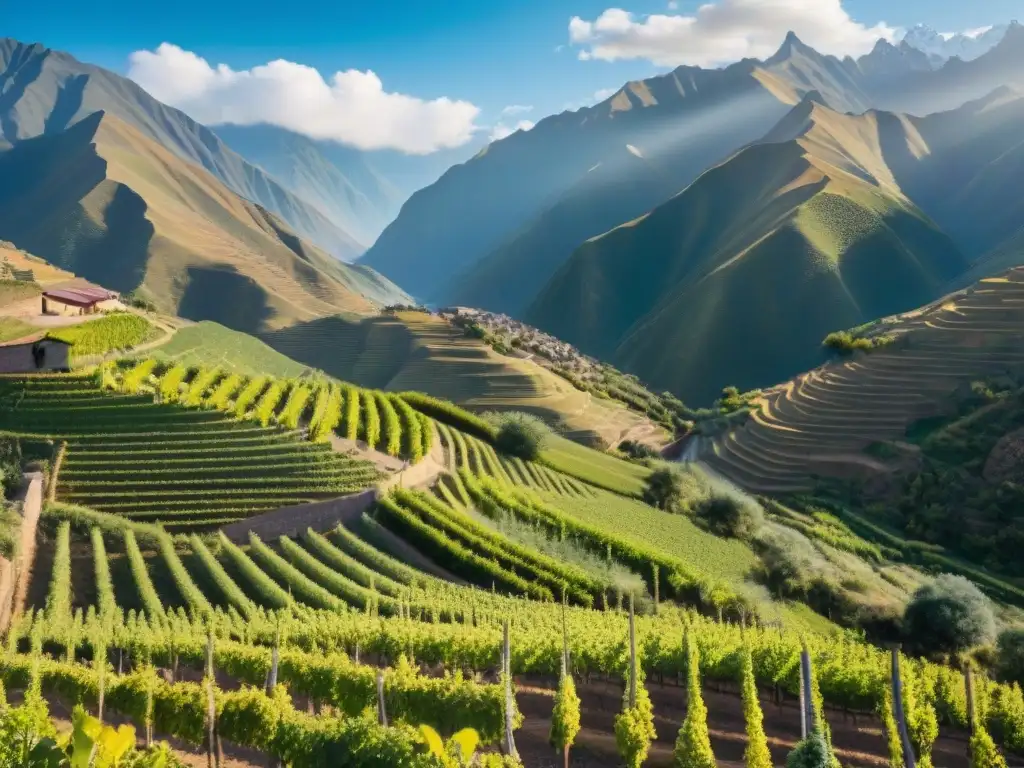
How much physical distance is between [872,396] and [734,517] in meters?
23.1

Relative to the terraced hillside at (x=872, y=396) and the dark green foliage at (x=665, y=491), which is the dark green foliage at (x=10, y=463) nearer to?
the dark green foliage at (x=665, y=491)

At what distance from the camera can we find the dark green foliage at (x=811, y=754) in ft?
34.9

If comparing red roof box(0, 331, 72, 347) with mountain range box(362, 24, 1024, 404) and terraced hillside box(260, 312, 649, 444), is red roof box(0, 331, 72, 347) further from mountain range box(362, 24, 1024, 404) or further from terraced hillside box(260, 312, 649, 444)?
mountain range box(362, 24, 1024, 404)

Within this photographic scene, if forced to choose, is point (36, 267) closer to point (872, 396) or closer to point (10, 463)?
point (10, 463)

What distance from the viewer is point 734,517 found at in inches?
1667

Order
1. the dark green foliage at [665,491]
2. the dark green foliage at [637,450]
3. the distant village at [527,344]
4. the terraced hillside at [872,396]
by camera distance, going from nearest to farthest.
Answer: the dark green foliage at [665,491]
the terraced hillside at [872,396]
the dark green foliage at [637,450]
the distant village at [527,344]

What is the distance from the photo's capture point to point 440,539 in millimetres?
29922

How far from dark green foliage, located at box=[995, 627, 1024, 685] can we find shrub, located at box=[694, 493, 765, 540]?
58.2 ft

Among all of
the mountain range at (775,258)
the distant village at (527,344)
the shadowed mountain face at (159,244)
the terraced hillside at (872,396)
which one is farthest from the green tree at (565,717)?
the shadowed mountain face at (159,244)

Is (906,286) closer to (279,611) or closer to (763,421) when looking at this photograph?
(763,421)

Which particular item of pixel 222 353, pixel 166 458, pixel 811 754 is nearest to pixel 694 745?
pixel 811 754

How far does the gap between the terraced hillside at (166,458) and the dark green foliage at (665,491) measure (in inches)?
846

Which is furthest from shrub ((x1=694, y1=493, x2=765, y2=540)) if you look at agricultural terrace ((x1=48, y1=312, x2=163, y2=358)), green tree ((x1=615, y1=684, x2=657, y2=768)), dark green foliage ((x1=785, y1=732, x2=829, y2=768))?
agricultural terrace ((x1=48, y1=312, x2=163, y2=358))

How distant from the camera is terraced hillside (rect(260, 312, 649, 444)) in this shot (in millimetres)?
74750
